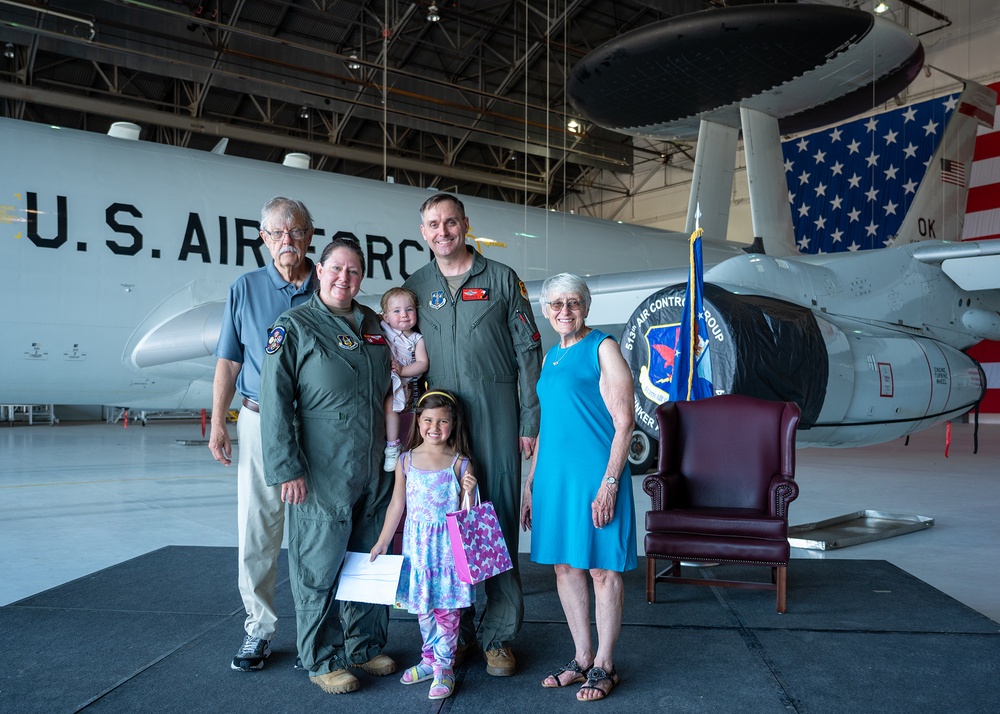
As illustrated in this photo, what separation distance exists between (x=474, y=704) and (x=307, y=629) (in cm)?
53

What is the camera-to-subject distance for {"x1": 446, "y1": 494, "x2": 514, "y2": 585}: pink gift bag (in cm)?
221

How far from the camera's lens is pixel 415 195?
8.42 metres

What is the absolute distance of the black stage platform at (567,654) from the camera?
6.94ft

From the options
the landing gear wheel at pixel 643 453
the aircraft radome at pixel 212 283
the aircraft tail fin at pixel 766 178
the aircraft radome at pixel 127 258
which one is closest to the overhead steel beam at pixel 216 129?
the aircraft tail fin at pixel 766 178

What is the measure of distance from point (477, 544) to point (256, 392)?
2.88 feet

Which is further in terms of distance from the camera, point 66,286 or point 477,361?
point 66,286

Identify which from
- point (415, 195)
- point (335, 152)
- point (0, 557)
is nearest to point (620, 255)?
point (415, 195)

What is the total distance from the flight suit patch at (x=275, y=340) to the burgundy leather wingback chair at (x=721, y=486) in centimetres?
173

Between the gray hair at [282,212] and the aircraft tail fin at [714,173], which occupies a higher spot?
the aircraft tail fin at [714,173]

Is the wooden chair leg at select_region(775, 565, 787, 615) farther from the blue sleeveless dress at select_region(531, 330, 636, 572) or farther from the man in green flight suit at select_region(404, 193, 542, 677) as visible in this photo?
the man in green flight suit at select_region(404, 193, 542, 677)

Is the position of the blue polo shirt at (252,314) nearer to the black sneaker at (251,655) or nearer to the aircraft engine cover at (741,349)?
the black sneaker at (251,655)

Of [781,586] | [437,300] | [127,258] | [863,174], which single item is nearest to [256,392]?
[437,300]

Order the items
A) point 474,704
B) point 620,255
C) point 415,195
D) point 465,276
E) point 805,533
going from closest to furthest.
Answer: point 474,704 → point 465,276 → point 805,533 → point 415,195 → point 620,255

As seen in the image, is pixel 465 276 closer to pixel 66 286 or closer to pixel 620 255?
pixel 66 286
